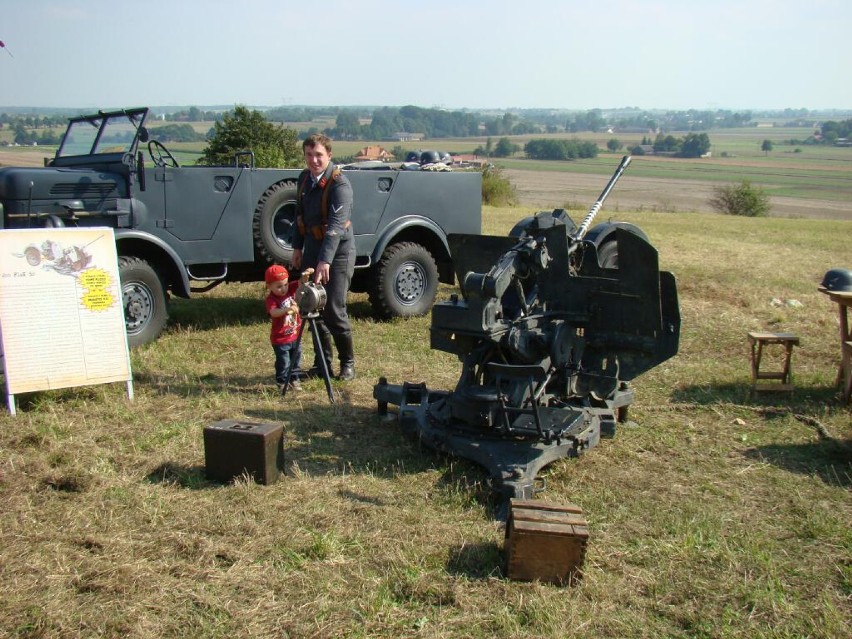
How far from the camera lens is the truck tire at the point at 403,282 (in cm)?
860

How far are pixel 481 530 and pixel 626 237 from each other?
1.77 metres

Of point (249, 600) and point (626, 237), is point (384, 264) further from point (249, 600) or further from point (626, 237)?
point (249, 600)

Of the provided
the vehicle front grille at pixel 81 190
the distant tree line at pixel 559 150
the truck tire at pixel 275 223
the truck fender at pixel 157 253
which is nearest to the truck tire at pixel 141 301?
the truck fender at pixel 157 253

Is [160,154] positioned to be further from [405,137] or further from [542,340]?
[405,137]

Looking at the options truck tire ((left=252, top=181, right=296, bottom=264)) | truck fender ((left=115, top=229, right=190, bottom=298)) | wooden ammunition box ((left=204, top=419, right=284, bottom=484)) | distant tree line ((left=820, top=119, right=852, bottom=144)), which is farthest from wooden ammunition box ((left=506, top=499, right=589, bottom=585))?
distant tree line ((left=820, top=119, right=852, bottom=144))

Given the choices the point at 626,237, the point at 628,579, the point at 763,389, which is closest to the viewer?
the point at 628,579

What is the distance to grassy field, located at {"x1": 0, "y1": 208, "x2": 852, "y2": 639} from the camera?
3.22 m

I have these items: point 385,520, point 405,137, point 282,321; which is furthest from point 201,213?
point 405,137

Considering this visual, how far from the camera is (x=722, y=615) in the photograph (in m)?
3.27

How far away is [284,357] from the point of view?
20.1ft

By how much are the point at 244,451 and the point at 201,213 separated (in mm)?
3737

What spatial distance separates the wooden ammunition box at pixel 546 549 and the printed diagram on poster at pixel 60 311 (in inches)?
135

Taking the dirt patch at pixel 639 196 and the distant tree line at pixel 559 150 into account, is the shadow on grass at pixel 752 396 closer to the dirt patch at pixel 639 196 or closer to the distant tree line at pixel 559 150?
the dirt patch at pixel 639 196

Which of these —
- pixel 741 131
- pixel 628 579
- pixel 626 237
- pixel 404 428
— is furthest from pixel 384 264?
pixel 741 131
